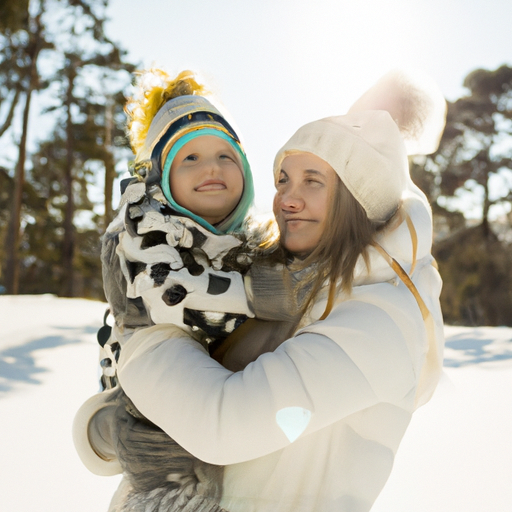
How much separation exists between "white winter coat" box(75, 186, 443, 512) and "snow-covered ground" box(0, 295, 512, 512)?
26.7 inches

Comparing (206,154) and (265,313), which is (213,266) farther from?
(206,154)

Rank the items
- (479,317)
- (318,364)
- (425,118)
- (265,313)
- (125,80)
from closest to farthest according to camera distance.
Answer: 1. (318,364)
2. (265,313)
3. (425,118)
4. (125,80)
5. (479,317)

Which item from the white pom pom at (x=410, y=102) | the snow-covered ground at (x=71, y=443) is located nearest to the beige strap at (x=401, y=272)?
the white pom pom at (x=410, y=102)

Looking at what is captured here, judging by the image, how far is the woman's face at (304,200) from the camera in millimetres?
1378

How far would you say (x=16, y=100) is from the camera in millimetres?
12375

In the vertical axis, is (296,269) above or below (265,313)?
above

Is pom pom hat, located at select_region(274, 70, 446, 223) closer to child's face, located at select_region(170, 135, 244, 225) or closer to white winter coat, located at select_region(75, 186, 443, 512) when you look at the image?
white winter coat, located at select_region(75, 186, 443, 512)

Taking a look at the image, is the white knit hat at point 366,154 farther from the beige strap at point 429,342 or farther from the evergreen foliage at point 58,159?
the evergreen foliage at point 58,159

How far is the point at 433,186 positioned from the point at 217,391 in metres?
15.1

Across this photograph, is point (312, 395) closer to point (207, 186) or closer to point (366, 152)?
point (366, 152)

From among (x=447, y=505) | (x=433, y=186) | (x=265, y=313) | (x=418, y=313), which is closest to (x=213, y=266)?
(x=265, y=313)

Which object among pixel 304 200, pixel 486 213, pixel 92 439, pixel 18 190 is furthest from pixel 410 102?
pixel 486 213

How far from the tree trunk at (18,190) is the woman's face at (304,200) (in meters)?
10.7

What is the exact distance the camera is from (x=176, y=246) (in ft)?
4.61
